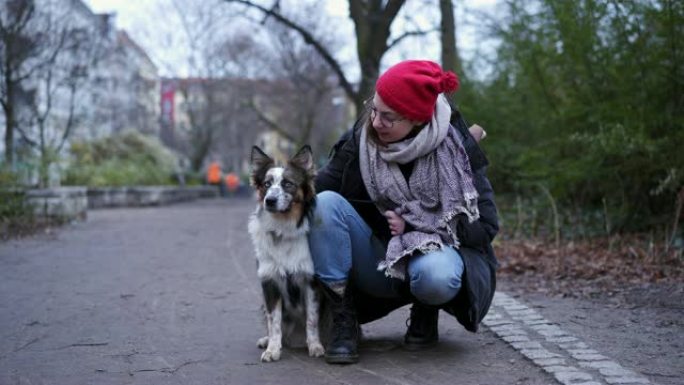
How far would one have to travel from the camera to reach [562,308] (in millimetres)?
5973

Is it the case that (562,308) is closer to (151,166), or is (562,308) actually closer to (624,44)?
(624,44)

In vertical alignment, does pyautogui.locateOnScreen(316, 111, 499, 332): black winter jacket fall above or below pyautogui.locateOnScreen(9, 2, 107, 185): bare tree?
below

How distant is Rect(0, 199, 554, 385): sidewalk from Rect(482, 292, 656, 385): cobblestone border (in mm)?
109

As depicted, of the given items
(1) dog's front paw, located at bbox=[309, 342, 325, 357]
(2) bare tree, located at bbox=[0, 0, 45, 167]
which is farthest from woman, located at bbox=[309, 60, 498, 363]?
(2) bare tree, located at bbox=[0, 0, 45, 167]

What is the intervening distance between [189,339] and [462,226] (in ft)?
6.70

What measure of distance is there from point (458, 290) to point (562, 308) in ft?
6.99

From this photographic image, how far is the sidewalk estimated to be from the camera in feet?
13.3

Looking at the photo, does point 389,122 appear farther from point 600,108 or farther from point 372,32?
point 372,32

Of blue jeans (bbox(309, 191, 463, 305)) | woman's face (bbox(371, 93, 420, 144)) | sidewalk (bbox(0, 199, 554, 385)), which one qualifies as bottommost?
sidewalk (bbox(0, 199, 554, 385))

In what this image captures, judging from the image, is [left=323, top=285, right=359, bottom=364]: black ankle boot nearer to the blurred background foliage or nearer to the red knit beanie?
the red knit beanie

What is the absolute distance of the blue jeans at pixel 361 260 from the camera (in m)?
4.07

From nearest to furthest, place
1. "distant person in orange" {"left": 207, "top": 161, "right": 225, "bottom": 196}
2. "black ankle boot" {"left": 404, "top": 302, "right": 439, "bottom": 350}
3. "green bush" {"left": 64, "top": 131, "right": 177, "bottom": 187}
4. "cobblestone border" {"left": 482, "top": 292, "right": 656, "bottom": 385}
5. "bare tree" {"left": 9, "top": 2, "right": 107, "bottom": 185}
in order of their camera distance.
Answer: "cobblestone border" {"left": 482, "top": 292, "right": 656, "bottom": 385} → "black ankle boot" {"left": 404, "top": 302, "right": 439, "bottom": 350} → "bare tree" {"left": 9, "top": 2, "right": 107, "bottom": 185} → "green bush" {"left": 64, "top": 131, "right": 177, "bottom": 187} → "distant person in orange" {"left": 207, "top": 161, "right": 225, "bottom": 196}

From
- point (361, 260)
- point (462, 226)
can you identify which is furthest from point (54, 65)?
point (462, 226)

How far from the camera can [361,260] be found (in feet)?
14.7
